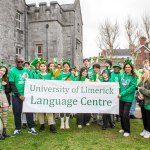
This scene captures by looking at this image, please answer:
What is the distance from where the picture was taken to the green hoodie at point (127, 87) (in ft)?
21.9

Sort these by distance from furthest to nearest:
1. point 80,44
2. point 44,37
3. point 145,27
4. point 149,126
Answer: point 145,27 < point 80,44 < point 44,37 < point 149,126

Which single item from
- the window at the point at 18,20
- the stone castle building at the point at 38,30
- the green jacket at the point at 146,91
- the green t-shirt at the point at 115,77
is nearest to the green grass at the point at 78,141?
the green jacket at the point at 146,91

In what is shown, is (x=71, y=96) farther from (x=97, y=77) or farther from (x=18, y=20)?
(x=18, y=20)

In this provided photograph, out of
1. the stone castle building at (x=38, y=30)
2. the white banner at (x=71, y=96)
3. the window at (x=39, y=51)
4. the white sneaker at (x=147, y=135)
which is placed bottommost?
the white sneaker at (x=147, y=135)

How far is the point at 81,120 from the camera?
7.82 meters

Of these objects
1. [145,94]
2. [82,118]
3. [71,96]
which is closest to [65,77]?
[71,96]

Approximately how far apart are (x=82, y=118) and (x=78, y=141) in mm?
1670

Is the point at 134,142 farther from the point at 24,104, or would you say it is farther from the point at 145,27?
the point at 145,27

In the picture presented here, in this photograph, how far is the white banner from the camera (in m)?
6.93

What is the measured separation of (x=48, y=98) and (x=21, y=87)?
2.79 feet

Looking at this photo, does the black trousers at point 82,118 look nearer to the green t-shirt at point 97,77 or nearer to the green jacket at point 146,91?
the green t-shirt at point 97,77

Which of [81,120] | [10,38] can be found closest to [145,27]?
[10,38]

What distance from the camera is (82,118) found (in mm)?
7844

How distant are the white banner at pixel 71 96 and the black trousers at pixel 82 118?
0.61 metres
